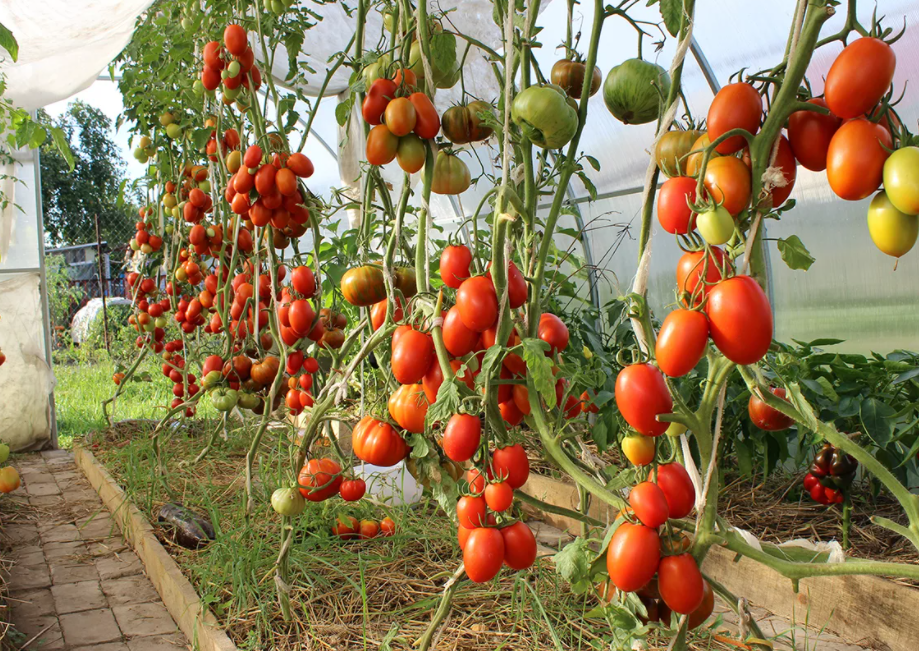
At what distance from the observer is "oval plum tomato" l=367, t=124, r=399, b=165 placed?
106cm

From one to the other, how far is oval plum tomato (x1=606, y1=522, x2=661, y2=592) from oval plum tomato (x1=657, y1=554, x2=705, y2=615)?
0.06 ft

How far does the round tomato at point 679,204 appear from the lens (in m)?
0.72

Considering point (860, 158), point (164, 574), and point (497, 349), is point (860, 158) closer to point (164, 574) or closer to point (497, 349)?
point (497, 349)

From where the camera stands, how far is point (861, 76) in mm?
635

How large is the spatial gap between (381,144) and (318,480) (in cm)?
70

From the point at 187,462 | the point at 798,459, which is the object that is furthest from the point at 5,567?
the point at 798,459

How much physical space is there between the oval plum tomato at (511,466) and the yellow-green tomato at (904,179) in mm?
534

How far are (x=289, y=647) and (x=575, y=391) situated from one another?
2.79 ft

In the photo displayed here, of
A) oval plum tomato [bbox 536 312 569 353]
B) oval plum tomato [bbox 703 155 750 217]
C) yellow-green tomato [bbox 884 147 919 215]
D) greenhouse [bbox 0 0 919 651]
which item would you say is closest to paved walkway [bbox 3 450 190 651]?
greenhouse [bbox 0 0 919 651]

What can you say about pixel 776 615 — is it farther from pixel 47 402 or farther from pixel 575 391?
pixel 47 402

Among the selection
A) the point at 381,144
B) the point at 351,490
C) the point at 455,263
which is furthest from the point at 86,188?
the point at 455,263

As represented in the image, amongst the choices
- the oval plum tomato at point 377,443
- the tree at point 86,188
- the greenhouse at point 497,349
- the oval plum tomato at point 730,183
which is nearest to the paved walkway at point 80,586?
the greenhouse at point 497,349

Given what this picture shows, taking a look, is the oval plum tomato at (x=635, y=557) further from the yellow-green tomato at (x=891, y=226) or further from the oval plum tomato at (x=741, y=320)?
the yellow-green tomato at (x=891, y=226)

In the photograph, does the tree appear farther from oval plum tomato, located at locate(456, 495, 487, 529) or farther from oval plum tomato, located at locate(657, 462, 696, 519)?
oval plum tomato, located at locate(657, 462, 696, 519)
